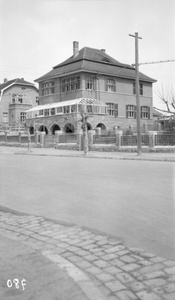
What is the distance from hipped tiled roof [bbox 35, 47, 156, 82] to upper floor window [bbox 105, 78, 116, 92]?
2.85ft

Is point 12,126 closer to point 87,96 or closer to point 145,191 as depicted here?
point 87,96

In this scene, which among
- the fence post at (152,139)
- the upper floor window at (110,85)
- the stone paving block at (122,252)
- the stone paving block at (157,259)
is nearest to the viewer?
the stone paving block at (157,259)

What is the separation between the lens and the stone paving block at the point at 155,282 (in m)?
3.16

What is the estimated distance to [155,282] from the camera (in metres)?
3.22

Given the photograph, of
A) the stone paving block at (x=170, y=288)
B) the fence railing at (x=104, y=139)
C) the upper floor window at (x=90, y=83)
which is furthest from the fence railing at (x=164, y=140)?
the stone paving block at (x=170, y=288)

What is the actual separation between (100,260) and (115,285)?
0.67 metres

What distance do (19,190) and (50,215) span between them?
9.71 ft

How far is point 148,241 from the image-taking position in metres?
4.58

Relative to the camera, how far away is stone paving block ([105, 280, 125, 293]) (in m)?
3.09

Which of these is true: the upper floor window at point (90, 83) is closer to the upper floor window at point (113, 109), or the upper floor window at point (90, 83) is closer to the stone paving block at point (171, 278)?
the upper floor window at point (113, 109)

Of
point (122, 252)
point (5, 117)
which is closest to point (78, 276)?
point (122, 252)

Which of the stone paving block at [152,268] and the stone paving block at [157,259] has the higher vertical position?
the stone paving block at [152,268]

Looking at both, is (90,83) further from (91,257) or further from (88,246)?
(91,257)

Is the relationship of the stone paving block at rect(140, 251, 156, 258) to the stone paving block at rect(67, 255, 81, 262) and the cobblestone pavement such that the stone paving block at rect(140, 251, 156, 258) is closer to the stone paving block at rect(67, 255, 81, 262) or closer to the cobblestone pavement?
the cobblestone pavement
